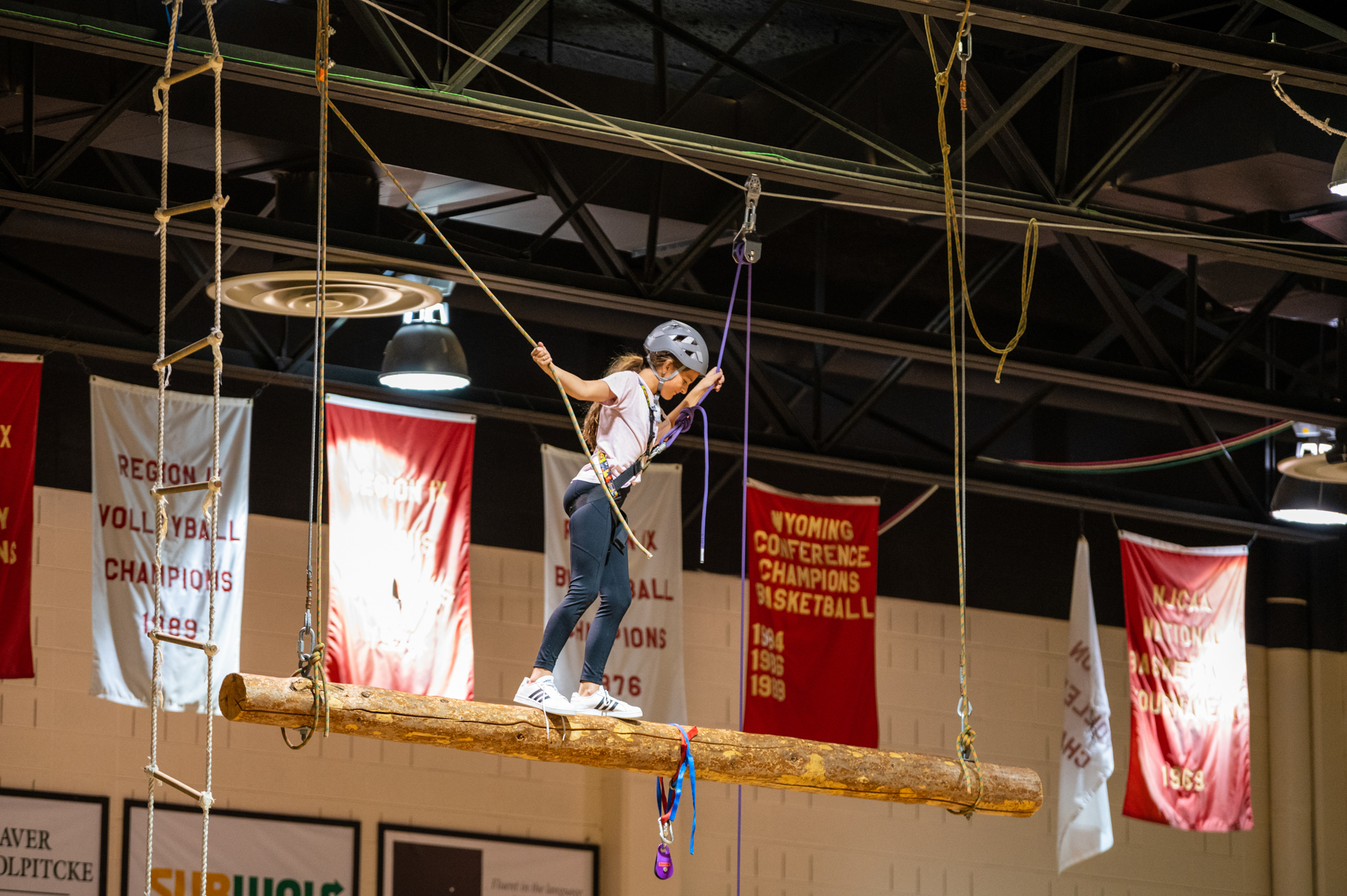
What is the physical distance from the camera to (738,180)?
9.88m

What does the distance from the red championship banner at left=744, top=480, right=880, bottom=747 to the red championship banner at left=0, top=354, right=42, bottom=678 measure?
431 cm

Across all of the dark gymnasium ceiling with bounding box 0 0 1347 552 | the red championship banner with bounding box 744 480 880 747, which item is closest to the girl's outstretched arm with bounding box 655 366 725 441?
the dark gymnasium ceiling with bounding box 0 0 1347 552

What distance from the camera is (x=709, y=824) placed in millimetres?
13039

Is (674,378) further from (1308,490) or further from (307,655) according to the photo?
(1308,490)

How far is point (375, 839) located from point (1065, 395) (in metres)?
5.94

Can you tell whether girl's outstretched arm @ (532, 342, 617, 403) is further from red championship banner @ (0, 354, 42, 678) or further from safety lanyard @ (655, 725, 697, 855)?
red championship banner @ (0, 354, 42, 678)

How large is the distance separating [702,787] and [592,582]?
6450 mm

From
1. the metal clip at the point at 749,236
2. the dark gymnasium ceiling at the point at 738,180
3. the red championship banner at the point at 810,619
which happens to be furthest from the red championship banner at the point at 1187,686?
the metal clip at the point at 749,236

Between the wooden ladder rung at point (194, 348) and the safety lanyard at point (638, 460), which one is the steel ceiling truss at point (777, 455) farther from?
the wooden ladder rung at point (194, 348)

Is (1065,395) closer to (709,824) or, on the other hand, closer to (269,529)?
(709,824)

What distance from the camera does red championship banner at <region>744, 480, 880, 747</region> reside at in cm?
1138

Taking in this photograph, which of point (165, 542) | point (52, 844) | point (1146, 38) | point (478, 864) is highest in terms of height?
point (1146, 38)

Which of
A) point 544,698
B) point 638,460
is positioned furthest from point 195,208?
point 544,698

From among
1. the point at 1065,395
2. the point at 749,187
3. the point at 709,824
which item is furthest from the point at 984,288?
the point at 749,187
